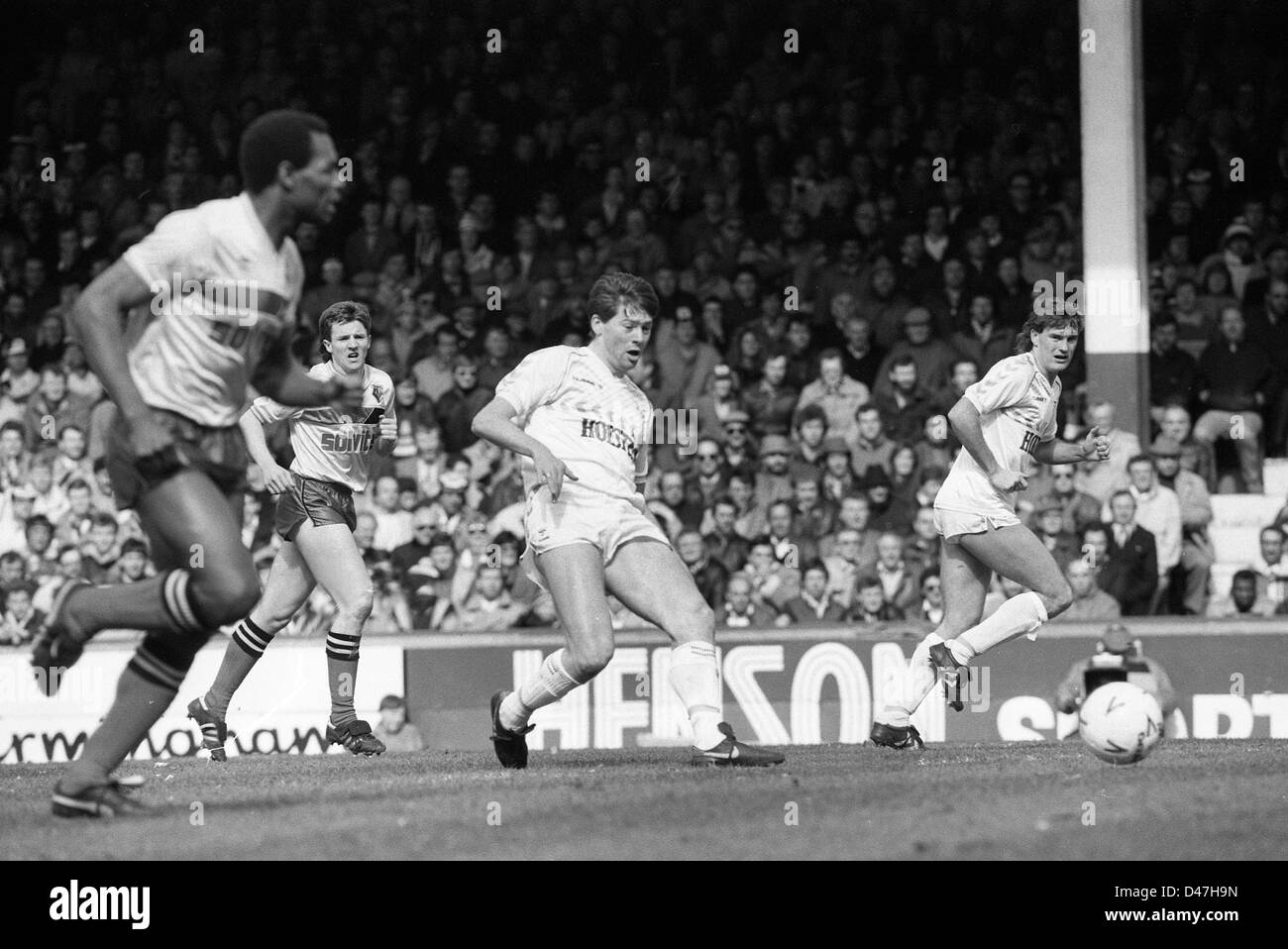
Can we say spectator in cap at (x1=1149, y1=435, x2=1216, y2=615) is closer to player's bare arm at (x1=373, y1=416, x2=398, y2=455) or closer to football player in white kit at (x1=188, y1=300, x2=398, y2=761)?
player's bare arm at (x1=373, y1=416, x2=398, y2=455)

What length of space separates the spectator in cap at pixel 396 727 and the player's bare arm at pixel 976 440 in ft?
18.1

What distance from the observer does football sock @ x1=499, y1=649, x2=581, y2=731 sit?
8.29m

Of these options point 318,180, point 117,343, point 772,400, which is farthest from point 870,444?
point 117,343

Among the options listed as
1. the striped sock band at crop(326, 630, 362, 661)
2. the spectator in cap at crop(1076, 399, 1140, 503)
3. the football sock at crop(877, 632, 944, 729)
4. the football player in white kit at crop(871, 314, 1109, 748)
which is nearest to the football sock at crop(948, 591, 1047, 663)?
the football player in white kit at crop(871, 314, 1109, 748)

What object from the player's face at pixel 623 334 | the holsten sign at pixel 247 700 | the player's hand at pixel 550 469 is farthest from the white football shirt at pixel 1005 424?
the holsten sign at pixel 247 700

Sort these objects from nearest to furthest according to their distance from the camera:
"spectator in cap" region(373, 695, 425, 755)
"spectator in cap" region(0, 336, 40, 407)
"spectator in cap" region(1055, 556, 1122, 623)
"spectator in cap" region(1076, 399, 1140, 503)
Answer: "spectator in cap" region(1055, 556, 1122, 623), "spectator in cap" region(373, 695, 425, 755), "spectator in cap" region(1076, 399, 1140, 503), "spectator in cap" region(0, 336, 40, 407)

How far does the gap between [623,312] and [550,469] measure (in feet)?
3.00

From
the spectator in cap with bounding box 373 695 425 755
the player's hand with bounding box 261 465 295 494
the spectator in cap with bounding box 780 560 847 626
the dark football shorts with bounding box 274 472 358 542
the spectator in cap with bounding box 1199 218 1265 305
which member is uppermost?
the spectator in cap with bounding box 1199 218 1265 305

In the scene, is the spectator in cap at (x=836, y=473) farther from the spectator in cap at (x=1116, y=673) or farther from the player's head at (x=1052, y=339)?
the player's head at (x=1052, y=339)

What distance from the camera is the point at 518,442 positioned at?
807cm

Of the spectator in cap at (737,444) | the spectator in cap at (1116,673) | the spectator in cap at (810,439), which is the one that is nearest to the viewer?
the spectator in cap at (1116,673)

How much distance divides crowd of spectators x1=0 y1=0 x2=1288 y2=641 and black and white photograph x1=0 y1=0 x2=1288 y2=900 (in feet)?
0.14

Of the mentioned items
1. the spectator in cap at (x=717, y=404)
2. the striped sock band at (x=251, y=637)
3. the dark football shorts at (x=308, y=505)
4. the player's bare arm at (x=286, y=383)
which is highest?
the spectator in cap at (x=717, y=404)

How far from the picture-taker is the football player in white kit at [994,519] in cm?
938
